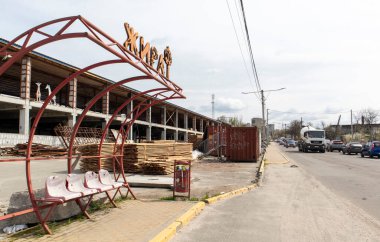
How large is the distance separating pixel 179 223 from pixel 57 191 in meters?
2.28


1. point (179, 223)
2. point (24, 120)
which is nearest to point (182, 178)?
point (179, 223)

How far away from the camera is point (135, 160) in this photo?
16641mm

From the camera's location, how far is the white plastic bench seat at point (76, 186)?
22.0 ft

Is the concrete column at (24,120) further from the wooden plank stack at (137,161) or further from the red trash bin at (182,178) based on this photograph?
the red trash bin at (182,178)

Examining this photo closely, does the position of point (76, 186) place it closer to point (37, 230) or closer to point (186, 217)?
point (37, 230)

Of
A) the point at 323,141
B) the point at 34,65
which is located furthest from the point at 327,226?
the point at 323,141

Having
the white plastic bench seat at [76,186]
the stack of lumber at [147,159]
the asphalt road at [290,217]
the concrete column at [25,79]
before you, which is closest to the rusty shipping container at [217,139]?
the stack of lumber at [147,159]

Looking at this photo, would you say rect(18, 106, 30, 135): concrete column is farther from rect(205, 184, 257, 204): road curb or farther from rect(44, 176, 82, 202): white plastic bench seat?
rect(44, 176, 82, 202): white plastic bench seat

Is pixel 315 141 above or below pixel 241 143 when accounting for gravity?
above

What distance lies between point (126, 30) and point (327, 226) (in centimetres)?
536

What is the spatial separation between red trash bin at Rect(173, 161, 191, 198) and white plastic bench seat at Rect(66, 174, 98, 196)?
3142 mm

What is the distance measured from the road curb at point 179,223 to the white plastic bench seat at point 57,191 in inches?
64.4

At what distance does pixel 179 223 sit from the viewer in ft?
22.3

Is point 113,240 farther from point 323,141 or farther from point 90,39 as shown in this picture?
point 323,141
